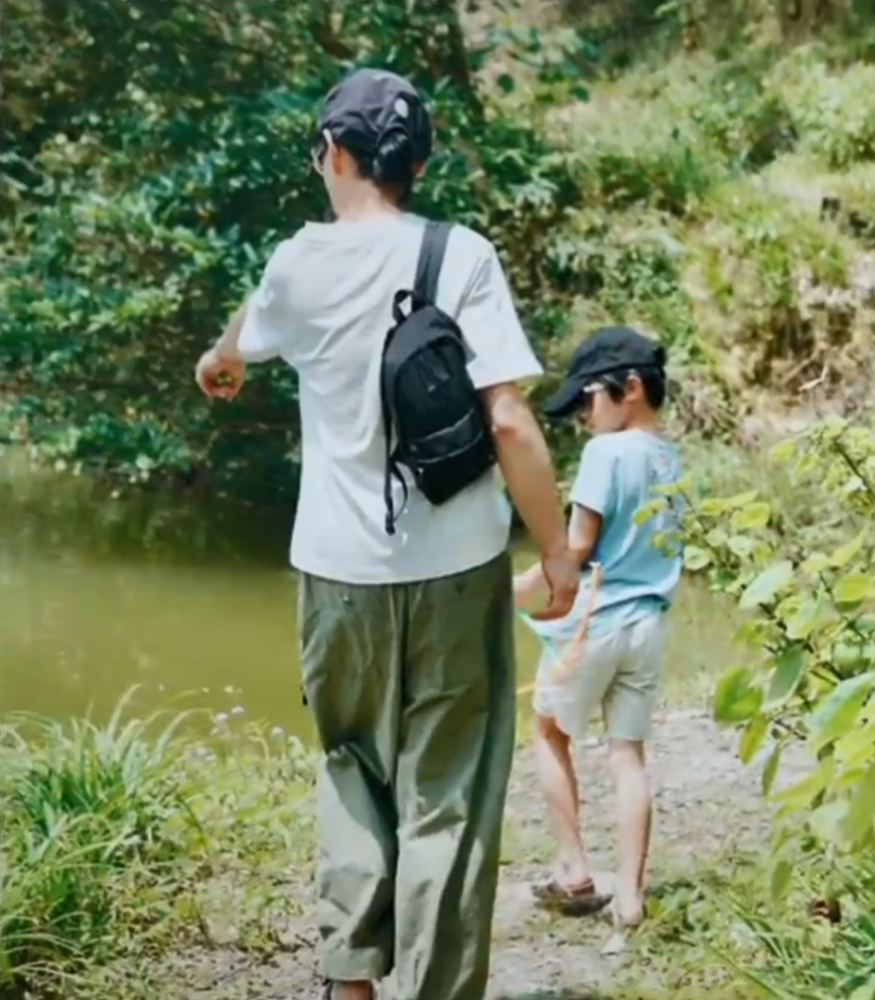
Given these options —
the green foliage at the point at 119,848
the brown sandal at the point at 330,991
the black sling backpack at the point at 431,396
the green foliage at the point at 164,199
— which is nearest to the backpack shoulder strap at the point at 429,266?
the black sling backpack at the point at 431,396

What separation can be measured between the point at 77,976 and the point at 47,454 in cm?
371

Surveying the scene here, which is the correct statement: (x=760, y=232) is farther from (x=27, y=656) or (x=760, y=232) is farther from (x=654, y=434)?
(x=654, y=434)

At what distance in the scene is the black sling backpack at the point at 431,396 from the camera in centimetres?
174

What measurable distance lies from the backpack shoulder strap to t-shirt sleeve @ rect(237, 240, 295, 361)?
0.51 ft

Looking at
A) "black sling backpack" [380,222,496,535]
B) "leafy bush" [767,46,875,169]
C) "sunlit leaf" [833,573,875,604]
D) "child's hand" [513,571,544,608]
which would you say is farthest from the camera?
"leafy bush" [767,46,875,169]

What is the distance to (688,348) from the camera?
239 inches

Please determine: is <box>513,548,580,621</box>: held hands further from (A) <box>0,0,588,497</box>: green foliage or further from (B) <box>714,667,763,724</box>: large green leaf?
(A) <box>0,0,588,497</box>: green foliage

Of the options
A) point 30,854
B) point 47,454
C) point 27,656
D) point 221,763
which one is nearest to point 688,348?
point 47,454

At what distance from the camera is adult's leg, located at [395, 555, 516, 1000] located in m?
1.81

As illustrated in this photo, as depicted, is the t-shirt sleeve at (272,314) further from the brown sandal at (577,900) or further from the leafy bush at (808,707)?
the brown sandal at (577,900)

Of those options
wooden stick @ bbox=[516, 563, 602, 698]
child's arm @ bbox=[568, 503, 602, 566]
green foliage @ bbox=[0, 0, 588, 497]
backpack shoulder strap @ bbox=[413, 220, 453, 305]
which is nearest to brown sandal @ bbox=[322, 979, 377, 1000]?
wooden stick @ bbox=[516, 563, 602, 698]

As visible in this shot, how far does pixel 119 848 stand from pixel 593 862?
2.82 feet

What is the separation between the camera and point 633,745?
2322 millimetres

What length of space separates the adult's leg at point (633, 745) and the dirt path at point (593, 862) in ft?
0.33
